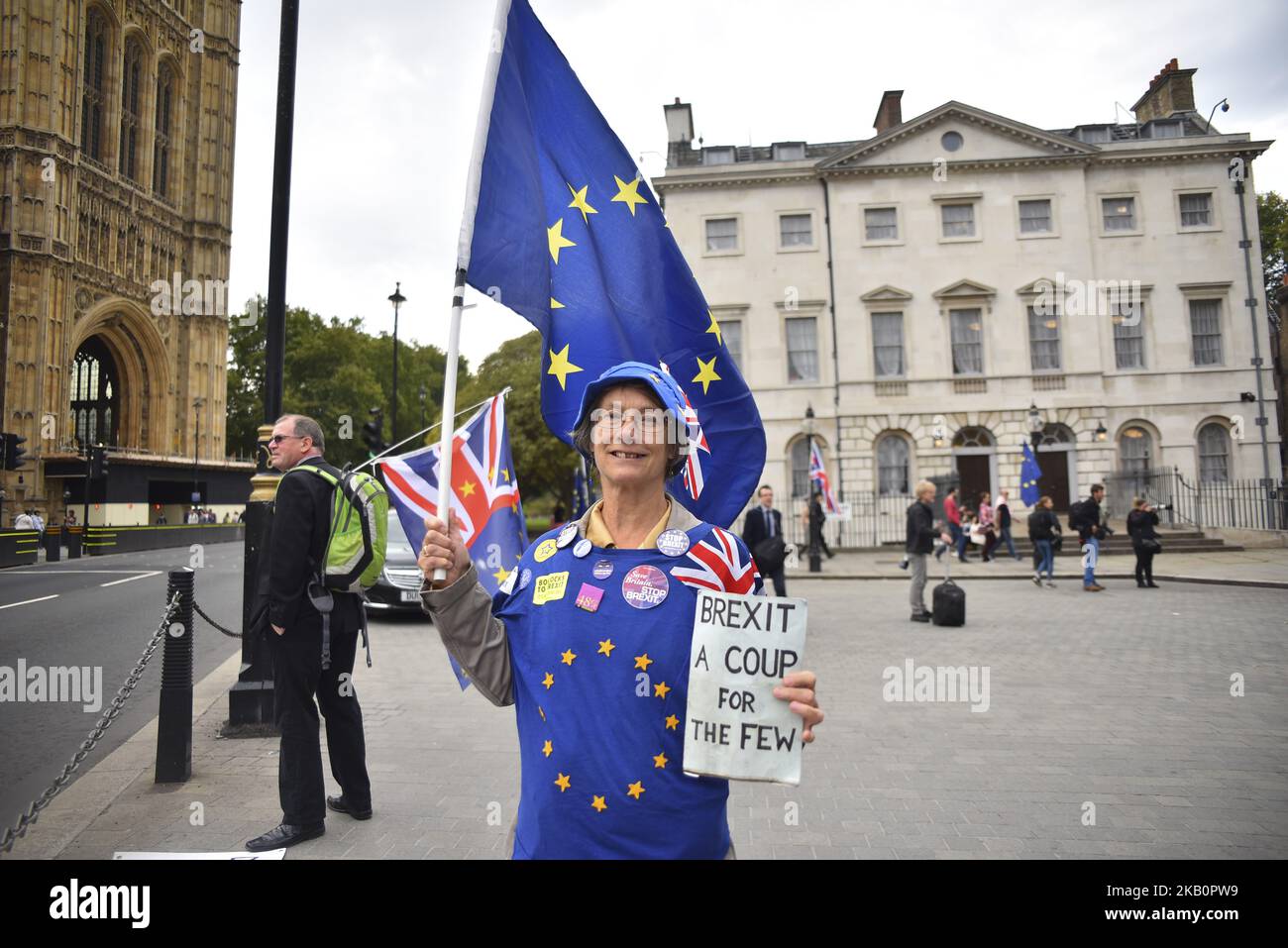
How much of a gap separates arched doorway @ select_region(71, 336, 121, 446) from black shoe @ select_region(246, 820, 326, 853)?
56428 millimetres

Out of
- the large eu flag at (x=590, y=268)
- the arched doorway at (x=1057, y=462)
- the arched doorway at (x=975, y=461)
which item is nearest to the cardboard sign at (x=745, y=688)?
the large eu flag at (x=590, y=268)

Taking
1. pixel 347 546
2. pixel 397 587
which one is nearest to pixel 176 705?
pixel 347 546

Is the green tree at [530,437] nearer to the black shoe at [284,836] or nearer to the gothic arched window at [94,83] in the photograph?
the gothic arched window at [94,83]

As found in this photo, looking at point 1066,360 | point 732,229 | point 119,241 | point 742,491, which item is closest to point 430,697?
point 742,491

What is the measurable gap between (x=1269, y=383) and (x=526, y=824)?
37190 millimetres

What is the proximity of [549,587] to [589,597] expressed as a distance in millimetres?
128

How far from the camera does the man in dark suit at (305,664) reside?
4082 millimetres

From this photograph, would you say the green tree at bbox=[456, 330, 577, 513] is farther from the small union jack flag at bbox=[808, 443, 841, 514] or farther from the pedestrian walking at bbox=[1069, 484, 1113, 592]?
the pedestrian walking at bbox=[1069, 484, 1113, 592]

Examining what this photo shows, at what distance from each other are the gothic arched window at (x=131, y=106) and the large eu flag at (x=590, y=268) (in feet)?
152

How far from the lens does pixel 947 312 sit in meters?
30.4

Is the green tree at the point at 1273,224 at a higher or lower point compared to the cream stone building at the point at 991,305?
higher

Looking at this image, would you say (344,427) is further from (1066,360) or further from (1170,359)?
(1170,359)

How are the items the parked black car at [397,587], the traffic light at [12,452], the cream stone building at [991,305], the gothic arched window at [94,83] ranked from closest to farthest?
the traffic light at [12,452] → the parked black car at [397,587] → the gothic arched window at [94,83] → the cream stone building at [991,305]

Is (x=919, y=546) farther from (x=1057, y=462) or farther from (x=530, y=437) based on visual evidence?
(x=530, y=437)
